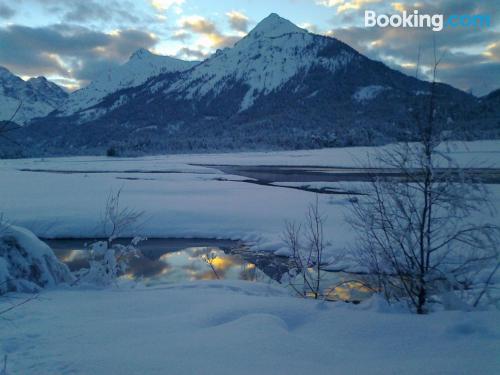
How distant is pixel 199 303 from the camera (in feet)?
16.7

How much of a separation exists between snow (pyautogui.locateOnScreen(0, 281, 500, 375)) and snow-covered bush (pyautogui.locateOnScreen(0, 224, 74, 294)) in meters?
1.42

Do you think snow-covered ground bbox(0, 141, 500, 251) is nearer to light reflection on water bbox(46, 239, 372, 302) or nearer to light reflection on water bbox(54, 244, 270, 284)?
light reflection on water bbox(46, 239, 372, 302)

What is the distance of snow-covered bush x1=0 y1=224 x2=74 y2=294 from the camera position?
614 cm

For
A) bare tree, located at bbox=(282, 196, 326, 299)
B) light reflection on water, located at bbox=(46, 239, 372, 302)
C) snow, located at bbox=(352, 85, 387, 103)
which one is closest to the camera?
bare tree, located at bbox=(282, 196, 326, 299)

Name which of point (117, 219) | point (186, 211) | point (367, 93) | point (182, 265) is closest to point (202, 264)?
point (182, 265)

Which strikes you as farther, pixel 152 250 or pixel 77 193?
pixel 77 193

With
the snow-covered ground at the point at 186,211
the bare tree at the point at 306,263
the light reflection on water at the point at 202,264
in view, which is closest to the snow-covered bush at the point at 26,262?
the light reflection on water at the point at 202,264

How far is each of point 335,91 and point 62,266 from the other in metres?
205

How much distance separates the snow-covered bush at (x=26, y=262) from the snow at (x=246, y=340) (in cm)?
142

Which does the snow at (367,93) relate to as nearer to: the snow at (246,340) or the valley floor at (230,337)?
the valley floor at (230,337)

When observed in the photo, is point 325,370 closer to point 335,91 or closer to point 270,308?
point 270,308

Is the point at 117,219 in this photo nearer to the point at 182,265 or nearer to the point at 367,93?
the point at 182,265

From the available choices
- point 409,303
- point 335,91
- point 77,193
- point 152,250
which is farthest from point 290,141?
point 335,91

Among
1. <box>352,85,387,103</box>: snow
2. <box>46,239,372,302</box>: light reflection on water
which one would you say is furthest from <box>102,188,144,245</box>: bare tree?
<box>352,85,387,103</box>: snow
